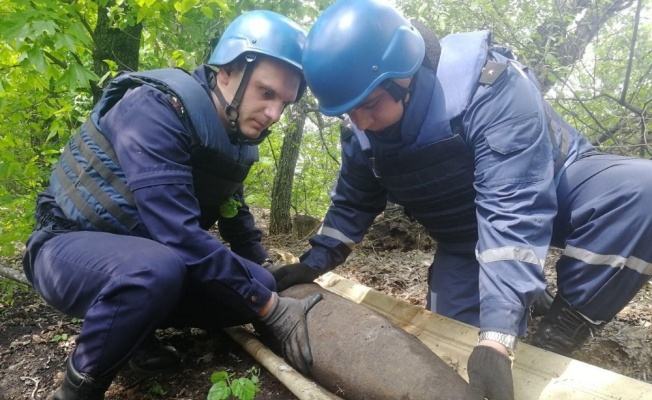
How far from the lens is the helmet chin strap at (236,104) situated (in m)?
2.45

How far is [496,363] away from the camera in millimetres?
1773

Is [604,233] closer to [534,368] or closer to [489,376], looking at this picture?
[534,368]

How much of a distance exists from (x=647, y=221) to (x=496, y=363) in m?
1.12

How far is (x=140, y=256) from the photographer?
193 centimetres

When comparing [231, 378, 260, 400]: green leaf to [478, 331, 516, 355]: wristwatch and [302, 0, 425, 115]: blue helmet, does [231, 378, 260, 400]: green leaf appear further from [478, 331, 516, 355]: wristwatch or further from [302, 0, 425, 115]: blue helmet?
[302, 0, 425, 115]: blue helmet

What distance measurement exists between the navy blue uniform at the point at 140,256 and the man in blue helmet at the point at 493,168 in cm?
63

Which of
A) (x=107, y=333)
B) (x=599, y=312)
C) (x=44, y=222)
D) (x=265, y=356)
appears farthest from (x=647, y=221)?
(x=44, y=222)

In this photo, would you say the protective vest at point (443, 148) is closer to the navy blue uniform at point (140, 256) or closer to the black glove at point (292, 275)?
the black glove at point (292, 275)

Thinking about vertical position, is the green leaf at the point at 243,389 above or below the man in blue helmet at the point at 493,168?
below

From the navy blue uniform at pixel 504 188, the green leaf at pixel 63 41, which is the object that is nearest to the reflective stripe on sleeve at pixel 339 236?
the navy blue uniform at pixel 504 188

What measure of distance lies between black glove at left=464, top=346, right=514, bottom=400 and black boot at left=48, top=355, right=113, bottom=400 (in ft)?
5.03

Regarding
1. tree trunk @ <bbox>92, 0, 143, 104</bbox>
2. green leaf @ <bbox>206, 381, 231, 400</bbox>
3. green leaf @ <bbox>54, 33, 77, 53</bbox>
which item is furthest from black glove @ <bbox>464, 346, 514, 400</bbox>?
tree trunk @ <bbox>92, 0, 143, 104</bbox>

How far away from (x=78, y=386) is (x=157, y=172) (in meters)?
0.96

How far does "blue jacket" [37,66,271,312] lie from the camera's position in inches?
81.8
